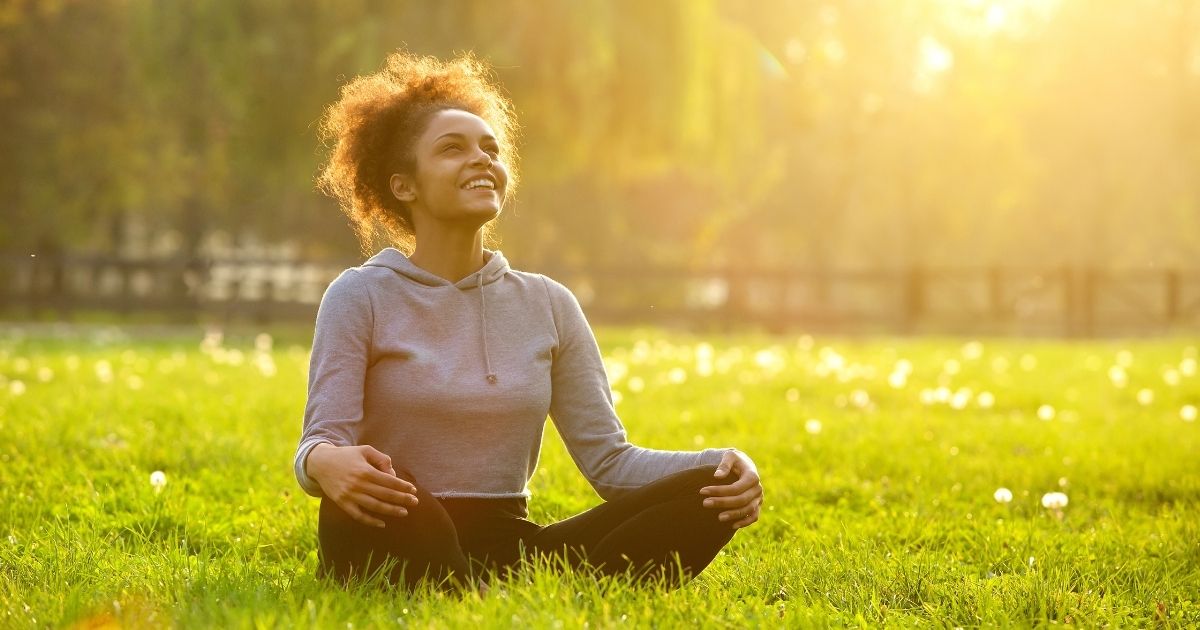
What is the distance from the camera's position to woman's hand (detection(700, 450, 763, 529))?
2.99 m

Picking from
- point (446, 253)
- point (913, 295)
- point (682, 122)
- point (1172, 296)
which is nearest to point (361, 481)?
point (446, 253)

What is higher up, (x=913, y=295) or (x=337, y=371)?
(x=337, y=371)

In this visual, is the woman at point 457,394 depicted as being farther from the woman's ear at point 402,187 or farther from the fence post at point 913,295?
the fence post at point 913,295

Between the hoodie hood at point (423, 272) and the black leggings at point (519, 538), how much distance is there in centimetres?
51

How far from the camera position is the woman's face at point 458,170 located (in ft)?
10.6

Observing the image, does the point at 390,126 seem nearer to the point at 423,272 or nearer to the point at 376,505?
the point at 423,272

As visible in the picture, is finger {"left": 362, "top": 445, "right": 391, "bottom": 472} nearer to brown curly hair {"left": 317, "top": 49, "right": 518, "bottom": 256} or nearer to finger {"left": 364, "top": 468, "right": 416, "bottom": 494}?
finger {"left": 364, "top": 468, "right": 416, "bottom": 494}

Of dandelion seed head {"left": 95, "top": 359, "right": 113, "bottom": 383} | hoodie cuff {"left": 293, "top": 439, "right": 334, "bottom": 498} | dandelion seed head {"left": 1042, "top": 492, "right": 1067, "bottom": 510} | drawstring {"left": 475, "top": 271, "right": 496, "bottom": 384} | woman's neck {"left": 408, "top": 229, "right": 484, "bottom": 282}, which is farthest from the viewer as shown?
dandelion seed head {"left": 95, "top": 359, "right": 113, "bottom": 383}

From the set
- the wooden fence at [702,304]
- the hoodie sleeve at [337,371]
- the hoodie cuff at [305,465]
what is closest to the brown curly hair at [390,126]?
the hoodie sleeve at [337,371]

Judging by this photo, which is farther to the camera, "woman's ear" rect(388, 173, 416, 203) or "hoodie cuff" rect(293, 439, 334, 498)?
"woman's ear" rect(388, 173, 416, 203)

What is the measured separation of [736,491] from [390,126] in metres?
1.34

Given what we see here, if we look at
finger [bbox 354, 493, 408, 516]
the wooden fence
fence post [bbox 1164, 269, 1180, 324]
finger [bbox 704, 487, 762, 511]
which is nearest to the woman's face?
finger [bbox 354, 493, 408, 516]

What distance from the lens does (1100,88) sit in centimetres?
4125

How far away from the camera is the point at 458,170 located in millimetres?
3219
